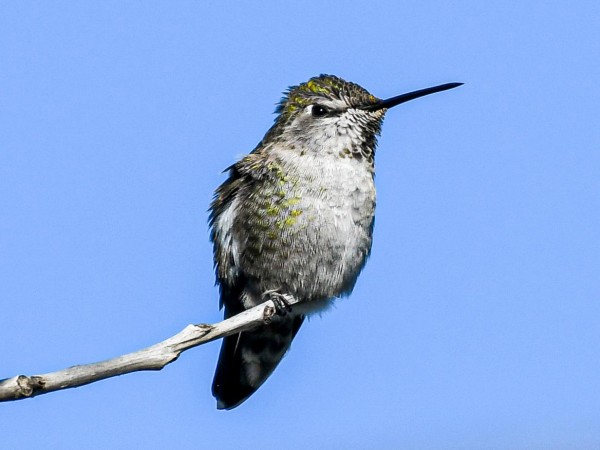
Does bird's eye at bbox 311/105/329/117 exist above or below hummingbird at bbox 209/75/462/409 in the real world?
above

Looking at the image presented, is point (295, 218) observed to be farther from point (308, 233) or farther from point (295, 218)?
point (308, 233)

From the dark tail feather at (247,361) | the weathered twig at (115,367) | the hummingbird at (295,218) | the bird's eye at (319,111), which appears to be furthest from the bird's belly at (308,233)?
the weathered twig at (115,367)

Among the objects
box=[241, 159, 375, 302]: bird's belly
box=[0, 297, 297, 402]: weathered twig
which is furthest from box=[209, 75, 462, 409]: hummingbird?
box=[0, 297, 297, 402]: weathered twig

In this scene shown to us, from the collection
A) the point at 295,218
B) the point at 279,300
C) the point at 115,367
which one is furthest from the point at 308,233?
the point at 115,367

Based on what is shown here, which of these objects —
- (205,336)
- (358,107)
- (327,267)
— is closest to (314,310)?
(327,267)

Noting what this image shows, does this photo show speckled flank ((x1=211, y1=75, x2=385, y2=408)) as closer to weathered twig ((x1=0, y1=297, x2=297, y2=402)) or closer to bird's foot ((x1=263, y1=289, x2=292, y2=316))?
bird's foot ((x1=263, y1=289, x2=292, y2=316))

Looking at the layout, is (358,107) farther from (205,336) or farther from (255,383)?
(205,336)

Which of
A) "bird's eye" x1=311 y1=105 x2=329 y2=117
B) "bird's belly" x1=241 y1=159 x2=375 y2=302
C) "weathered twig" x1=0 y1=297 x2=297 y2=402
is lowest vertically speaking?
"weathered twig" x1=0 y1=297 x2=297 y2=402
